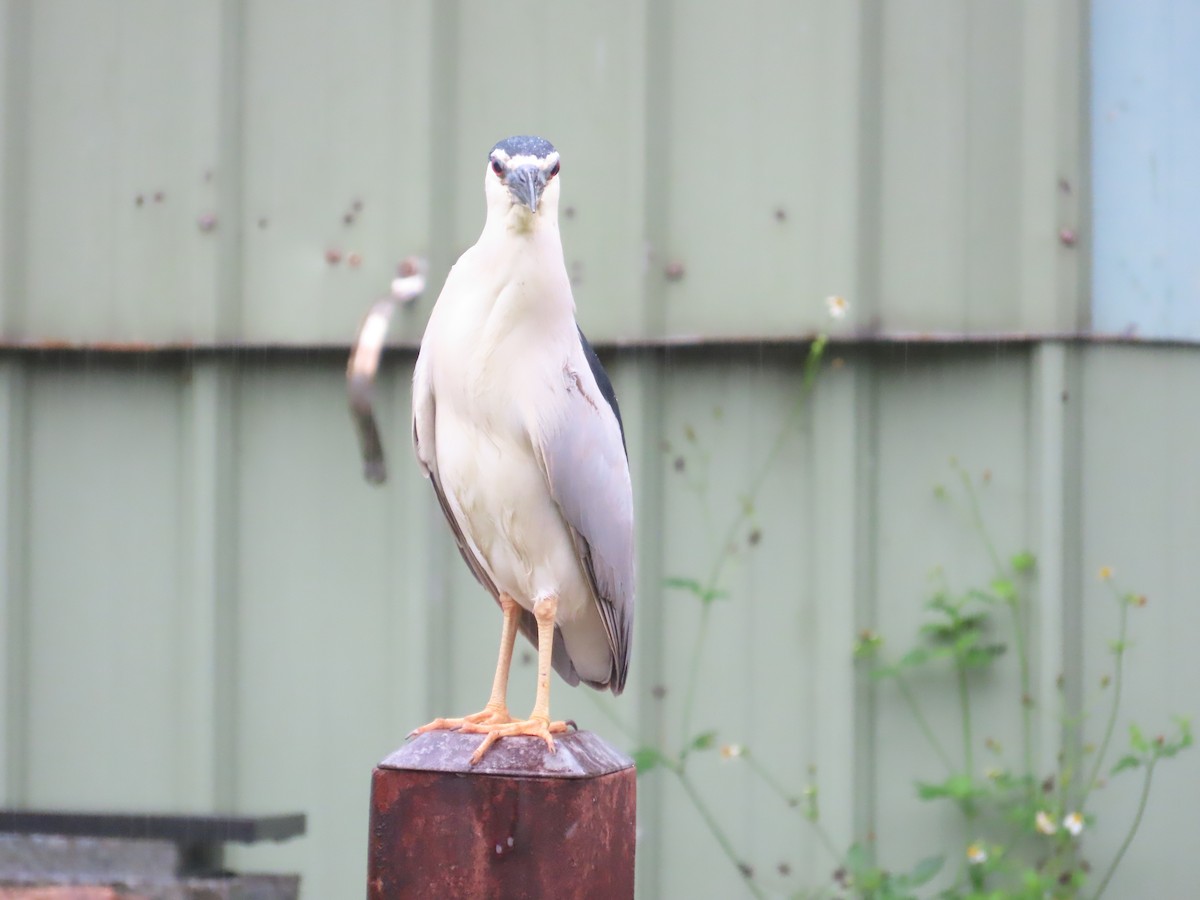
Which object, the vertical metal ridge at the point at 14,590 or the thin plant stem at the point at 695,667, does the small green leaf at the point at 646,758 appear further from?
the vertical metal ridge at the point at 14,590

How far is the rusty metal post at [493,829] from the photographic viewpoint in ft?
6.56

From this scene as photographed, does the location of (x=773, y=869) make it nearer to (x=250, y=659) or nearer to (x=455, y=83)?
(x=250, y=659)

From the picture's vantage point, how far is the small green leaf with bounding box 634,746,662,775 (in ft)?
12.8

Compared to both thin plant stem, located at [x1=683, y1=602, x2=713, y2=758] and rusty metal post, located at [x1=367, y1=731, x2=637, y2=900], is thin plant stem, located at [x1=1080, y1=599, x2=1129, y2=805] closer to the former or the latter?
thin plant stem, located at [x1=683, y1=602, x2=713, y2=758]

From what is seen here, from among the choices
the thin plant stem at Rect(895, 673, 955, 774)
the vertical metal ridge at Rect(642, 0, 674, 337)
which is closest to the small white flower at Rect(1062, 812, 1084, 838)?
the thin plant stem at Rect(895, 673, 955, 774)

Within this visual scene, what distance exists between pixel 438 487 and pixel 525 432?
1.09 ft

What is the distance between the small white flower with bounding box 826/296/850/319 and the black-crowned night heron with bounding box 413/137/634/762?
135 cm

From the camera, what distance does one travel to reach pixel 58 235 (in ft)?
14.2

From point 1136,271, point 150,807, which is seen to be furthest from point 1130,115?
point 150,807

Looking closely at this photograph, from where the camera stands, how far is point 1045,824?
3.67 meters

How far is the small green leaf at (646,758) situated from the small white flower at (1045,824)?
1.00 metres

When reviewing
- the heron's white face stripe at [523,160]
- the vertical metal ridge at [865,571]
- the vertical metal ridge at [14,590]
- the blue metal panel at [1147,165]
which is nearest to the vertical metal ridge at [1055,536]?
the blue metal panel at [1147,165]

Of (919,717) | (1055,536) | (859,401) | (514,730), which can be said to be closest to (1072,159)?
(859,401)

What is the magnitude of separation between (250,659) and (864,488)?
1.83m
